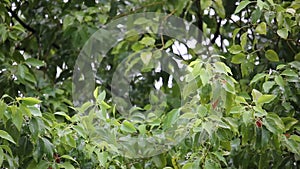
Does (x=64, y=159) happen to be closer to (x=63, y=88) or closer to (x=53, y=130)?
(x=53, y=130)

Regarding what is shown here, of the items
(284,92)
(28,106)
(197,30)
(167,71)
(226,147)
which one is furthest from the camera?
(197,30)

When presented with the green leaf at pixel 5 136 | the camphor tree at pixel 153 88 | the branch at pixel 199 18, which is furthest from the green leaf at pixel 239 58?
the green leaf at pixel 5 136

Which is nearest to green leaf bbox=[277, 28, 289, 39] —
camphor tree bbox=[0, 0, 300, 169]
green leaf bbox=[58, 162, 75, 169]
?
camphor tree bbox=[0, 0, 300, 169]

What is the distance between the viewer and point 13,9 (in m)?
2.16

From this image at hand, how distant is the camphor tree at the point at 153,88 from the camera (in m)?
1.37

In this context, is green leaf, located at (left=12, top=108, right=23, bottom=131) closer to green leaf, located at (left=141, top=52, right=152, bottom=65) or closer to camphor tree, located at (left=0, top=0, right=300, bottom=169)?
camphor tree, located at (left=0, top=0, right=300, bottom=169)

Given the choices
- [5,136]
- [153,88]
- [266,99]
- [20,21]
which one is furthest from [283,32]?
[20,21]

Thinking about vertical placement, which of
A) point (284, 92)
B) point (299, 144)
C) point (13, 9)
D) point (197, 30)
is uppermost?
point (13, 9)

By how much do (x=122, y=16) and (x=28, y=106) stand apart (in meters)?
0.98

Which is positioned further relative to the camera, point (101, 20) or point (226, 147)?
point (101, 20)

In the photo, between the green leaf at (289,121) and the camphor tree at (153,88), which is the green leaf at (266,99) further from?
the green leaf at (289,121)

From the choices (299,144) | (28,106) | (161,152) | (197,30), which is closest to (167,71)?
(197,30)

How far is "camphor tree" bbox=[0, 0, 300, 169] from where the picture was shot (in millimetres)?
1368

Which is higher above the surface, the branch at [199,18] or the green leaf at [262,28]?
the branch at [199,18]
